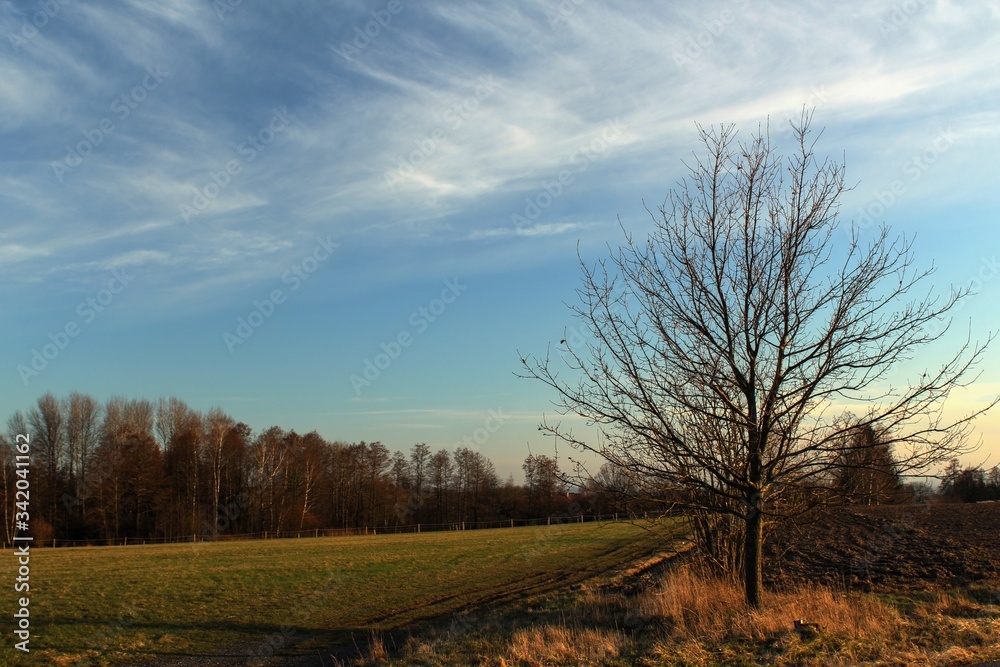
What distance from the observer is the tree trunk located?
319 inches

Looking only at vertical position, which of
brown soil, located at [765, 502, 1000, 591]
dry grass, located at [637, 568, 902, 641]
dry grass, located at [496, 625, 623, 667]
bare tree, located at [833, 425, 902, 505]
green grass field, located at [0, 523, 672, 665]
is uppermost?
bare tree, located at [833, 425, 902, 505]

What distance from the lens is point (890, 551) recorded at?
20125 millimetres

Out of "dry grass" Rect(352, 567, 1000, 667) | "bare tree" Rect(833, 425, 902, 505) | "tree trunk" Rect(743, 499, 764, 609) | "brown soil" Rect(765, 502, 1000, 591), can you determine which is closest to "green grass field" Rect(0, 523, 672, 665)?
"dry grass" Rect(352, 567, 1000, 667)

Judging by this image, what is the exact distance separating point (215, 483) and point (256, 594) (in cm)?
5055

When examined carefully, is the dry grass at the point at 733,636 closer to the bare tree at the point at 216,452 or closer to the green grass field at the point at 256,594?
the green grass field at the point at 256,594

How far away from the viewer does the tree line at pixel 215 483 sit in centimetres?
5947

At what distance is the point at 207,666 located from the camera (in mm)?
11977

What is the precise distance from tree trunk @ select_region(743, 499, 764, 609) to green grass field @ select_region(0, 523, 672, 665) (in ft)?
7.67

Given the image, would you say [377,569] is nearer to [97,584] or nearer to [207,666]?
[97,584]

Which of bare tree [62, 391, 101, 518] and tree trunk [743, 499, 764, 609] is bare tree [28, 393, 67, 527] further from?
tree trunk [743, 499, 764, 609]

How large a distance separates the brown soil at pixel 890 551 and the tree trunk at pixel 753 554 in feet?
4.35

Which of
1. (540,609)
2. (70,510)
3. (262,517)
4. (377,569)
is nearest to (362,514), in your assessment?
(262,517)

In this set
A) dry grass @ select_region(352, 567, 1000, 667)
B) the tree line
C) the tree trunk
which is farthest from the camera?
the tree line

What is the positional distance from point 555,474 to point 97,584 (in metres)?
19.6
